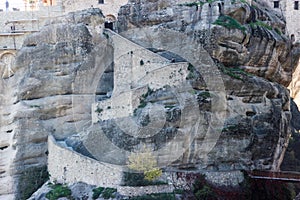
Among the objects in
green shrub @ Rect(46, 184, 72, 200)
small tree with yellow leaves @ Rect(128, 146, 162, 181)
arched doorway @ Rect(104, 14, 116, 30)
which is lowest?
green shrub @ Rect(46, 184, 72, 200)

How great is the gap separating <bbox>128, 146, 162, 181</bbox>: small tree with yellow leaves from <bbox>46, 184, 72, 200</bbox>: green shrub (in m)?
4.41

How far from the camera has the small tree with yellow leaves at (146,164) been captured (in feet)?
150

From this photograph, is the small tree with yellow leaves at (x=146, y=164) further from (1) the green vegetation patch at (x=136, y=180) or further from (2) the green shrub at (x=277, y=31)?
(2) the green shrub at (x=277, y=31)

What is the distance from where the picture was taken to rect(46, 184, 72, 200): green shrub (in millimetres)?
47406

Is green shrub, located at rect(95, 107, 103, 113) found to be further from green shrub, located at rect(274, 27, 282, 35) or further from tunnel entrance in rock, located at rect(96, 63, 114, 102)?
green shrub, located at rect(274, 27, 282, 35)

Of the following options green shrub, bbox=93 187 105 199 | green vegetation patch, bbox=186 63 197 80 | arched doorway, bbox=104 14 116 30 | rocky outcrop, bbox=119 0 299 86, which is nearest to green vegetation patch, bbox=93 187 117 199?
green shrub, bbox=93 187 105 199

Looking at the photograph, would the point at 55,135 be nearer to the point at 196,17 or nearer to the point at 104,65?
the point at 104,65

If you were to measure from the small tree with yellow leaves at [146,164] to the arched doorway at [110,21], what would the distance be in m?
13.6

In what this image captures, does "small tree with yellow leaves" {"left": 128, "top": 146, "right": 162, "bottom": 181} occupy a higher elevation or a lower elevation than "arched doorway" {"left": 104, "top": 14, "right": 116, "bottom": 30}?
lower

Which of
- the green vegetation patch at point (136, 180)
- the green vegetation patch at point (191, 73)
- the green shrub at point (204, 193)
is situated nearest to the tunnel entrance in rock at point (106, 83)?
the green vegetation patch at point (191, 73)

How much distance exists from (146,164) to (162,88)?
532 centimetres

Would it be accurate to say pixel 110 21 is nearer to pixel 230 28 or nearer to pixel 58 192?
pixel 230 28

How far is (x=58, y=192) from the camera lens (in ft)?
157

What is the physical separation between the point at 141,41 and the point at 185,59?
4.59m
